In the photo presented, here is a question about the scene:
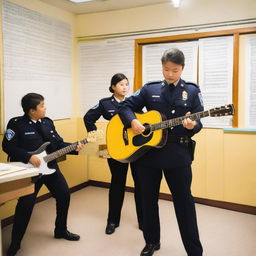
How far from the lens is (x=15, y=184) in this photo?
1.90 m

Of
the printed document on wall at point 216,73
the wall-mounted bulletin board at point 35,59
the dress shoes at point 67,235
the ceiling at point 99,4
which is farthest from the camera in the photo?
the ceiling at point 99,4

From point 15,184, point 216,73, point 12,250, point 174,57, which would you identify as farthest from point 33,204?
point 216,73

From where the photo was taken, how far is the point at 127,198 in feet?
12.9

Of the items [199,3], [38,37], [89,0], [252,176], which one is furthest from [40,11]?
[252,176]

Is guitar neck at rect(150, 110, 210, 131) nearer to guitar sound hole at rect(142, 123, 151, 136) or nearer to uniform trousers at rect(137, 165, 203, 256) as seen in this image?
guitar sound hole at rect(142, 123, 151, 136)

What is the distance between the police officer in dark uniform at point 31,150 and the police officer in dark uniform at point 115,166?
362 millimetres

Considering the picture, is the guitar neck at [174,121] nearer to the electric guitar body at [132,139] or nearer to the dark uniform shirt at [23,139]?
the electric guitar body at [132,139]

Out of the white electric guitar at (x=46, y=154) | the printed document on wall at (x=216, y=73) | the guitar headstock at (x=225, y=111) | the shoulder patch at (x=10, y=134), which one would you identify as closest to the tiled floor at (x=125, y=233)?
the white electric guitar at (x=46, y=154)

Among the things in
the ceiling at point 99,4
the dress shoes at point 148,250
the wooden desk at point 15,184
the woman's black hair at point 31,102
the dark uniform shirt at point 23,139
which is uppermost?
the ceiling at point 99,4

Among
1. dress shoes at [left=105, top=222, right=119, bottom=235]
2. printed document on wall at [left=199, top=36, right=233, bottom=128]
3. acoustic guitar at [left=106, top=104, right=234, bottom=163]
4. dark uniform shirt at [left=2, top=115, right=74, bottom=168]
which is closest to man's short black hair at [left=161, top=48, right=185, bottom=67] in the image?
acoustic guitar at [left=106, top=104, right=234, bottom=163]

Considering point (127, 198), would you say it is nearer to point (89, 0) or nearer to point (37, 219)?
point (37, 219)

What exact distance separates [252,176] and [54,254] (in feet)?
6.94

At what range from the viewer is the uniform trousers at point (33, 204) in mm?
2535

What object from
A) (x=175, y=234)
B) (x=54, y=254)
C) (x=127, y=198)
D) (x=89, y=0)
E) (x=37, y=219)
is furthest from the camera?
(x=127, y=198)
